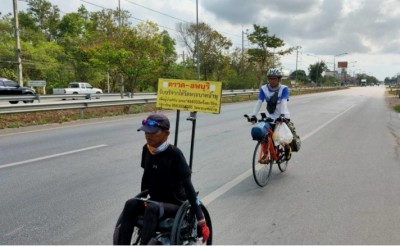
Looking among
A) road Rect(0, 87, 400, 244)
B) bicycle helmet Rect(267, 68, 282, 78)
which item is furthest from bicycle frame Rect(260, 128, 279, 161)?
bicycle helmet Rect(267, 68, 282, 78)

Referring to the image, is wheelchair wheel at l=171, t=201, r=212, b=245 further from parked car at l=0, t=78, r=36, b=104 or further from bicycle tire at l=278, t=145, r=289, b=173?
parked car at l=0, t=78, r=36, b=104

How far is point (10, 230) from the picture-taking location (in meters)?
3.83

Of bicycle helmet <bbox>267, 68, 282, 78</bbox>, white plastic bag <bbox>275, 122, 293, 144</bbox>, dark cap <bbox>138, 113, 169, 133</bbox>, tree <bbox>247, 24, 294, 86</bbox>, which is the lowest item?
white plastic bag <bbox>275, 122, 293, 144</bbox>

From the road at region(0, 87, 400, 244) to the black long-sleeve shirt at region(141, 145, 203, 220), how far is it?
95cm

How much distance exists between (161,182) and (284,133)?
339cm

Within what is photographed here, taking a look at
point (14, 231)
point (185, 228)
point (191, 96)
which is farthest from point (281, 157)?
point (14, 231)

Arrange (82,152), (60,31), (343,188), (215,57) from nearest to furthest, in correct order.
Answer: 1. (343,188)
2. (82,152)
3. (215,57)
4. (60,31)

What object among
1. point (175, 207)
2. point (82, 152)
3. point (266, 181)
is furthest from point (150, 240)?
point (82, 152)

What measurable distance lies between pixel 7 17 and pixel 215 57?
28583 mm

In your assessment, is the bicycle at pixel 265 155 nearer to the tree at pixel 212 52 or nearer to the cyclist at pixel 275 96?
the cyclist at pixel 275 96

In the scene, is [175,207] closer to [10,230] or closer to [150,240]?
[150,240]

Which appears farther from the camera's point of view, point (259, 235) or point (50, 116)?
point (50, 116)

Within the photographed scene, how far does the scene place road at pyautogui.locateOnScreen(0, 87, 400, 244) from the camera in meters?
3.85

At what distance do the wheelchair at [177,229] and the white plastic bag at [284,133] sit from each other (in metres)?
2.98
